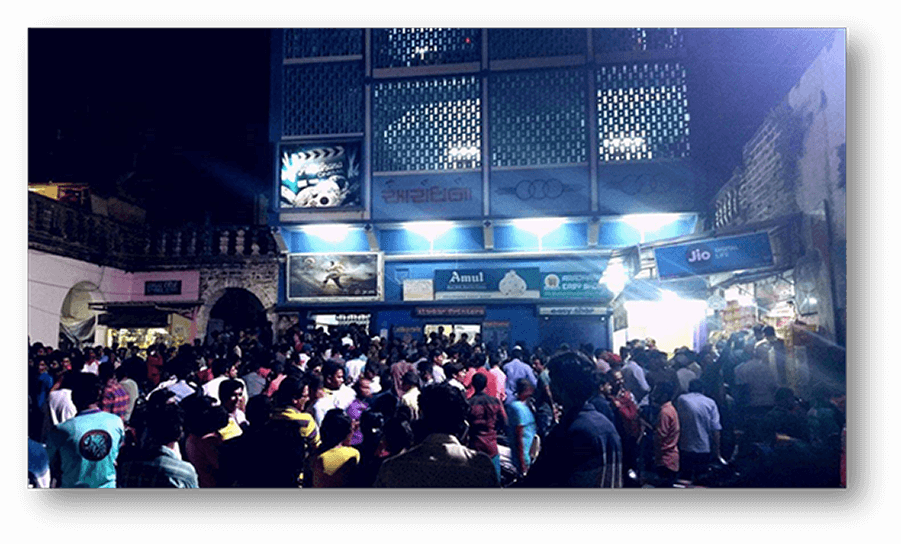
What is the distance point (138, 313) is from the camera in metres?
19.2

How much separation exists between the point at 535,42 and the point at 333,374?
13.8m

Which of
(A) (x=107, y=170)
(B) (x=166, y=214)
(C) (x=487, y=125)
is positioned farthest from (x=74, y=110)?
(C) (x=487, y=125)

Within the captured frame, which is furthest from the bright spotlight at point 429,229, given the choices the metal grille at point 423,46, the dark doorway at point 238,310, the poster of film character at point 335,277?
the dark doorway at point 238,310

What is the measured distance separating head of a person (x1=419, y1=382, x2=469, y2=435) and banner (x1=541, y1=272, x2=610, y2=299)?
14791 millimetres

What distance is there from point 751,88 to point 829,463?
8.74 m

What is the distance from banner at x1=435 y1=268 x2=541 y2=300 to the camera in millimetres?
17781

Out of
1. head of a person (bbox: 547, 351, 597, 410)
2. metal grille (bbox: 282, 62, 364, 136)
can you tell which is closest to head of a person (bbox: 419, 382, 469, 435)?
head of a person (bbox: 547, 351, 597, 410)

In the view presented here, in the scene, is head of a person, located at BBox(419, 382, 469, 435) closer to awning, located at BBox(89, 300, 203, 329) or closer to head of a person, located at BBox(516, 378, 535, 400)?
head of a person, located at BBox(516, 378, 535, 400)

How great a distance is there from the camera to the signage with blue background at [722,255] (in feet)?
31.1

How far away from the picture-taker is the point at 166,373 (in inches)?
323

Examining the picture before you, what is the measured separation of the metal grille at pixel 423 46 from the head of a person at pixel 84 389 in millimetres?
14684

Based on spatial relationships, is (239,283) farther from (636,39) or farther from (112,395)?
(636,39)

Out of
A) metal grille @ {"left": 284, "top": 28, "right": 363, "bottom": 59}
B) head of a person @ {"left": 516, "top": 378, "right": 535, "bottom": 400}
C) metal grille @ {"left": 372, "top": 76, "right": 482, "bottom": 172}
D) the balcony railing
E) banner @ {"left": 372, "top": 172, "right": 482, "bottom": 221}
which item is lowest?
head of a person @ {"left": 516, "top": 378, "right": 535, "bottom": 400}

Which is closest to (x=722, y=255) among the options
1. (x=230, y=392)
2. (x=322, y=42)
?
(x=230, y=392)
